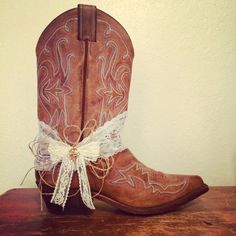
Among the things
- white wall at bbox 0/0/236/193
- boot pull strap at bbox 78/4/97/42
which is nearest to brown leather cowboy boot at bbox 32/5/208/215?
boot pull strap at bbox 78/4/97/42

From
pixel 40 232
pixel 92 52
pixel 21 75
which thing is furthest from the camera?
pixel 21 75

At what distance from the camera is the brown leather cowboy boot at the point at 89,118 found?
0.65 meters

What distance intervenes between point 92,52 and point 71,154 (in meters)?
0.23

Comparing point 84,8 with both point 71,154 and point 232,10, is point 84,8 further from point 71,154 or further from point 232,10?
point 232,10

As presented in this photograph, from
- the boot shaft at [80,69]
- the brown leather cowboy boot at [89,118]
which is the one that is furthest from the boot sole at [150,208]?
the boot shaft at [80,69]

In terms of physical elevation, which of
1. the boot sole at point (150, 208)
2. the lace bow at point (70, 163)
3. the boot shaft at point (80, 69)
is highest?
the boot shaft at point (80, 69)

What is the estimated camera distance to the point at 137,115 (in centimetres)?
103

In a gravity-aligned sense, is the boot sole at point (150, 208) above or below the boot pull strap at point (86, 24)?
below

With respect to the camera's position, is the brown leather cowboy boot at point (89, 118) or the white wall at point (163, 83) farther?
the white wall at point (163, 83)

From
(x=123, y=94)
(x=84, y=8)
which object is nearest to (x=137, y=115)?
(x=123, y=94)

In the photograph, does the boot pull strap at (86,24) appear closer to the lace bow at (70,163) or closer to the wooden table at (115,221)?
the lace bow at (70,163)

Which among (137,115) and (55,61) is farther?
(137,115)

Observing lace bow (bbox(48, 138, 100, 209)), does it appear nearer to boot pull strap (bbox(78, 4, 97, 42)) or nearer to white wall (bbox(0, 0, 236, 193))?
boot pull strap (bbox(78, 4, 97, 42))

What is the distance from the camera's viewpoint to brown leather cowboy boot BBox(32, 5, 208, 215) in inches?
25.6
